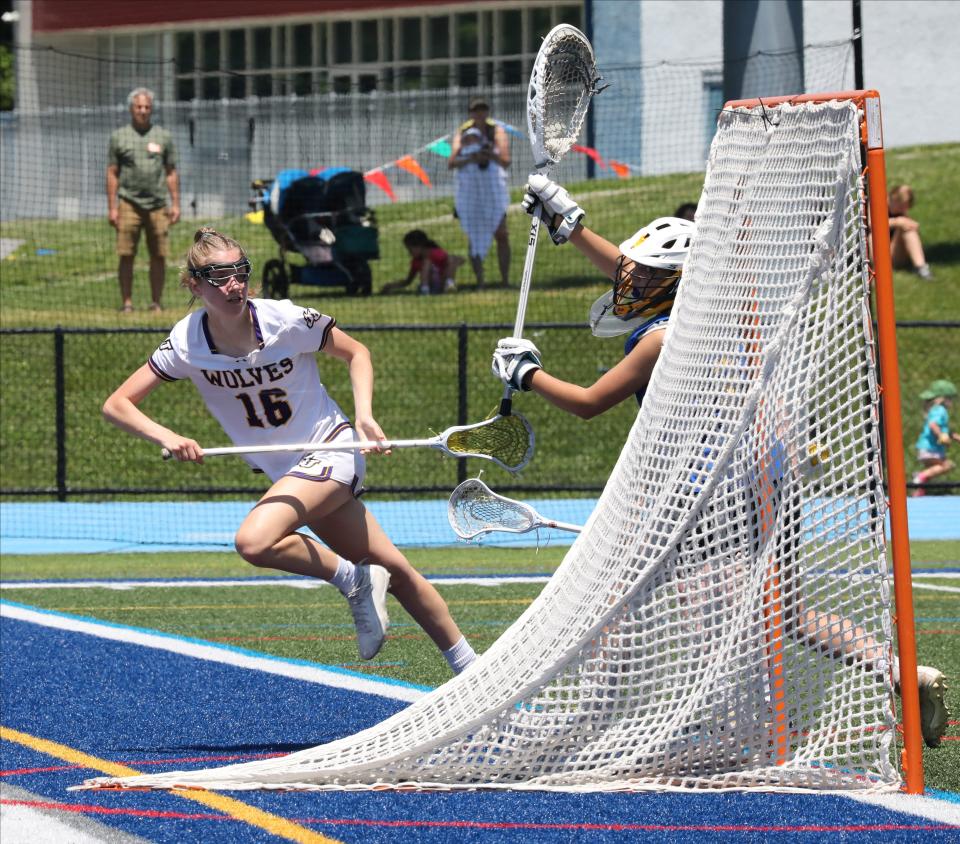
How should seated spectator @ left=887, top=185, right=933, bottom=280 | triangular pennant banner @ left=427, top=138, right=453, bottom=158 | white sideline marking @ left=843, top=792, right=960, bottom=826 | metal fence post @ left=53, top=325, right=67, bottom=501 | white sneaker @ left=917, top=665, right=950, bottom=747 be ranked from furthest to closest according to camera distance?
triangular pennant banner @ left=427, top=138, right=453, bottom=158, seated spectator @ left=887, top=185, right=933, bottom=280, metal fence post @ left=53, top=325, right=67, bottom=501, white sneaker @ left=917, top=665, right=950, bottom=747, white sideline marking @ left=843, top=792, right=960, bottom=826

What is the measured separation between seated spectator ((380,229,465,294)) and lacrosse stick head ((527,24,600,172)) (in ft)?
45.7

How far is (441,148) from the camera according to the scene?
2430cm

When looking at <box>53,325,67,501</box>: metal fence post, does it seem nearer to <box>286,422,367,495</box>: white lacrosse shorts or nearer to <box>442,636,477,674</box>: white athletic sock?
<box>286,422,367,495</box>: white lacrosse shorts

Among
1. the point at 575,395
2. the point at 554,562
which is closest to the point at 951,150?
the point at 554,562

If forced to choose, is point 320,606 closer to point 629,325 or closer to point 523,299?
point 523,299

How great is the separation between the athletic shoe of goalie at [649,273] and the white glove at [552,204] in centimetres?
41

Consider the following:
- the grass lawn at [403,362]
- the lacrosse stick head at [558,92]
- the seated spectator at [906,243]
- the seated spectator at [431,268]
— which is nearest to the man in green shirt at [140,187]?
the grass lawn at [403,362]

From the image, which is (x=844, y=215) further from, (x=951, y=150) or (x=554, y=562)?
(x=951, y=150)

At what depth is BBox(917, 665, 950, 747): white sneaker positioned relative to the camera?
18.0ft

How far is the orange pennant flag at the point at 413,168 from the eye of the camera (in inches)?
957

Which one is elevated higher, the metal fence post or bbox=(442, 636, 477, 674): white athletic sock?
the metal fence post

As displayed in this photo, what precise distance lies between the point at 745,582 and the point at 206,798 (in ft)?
5.64

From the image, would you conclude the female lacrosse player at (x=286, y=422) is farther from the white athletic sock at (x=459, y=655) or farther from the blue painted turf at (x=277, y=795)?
the blue painted turf at (x=277, y=795)

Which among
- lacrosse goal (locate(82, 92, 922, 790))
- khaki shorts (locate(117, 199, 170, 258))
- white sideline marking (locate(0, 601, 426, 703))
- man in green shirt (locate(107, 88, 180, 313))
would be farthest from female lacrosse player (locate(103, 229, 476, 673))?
khaki shorts (locate(117, 199, 170, 258))
